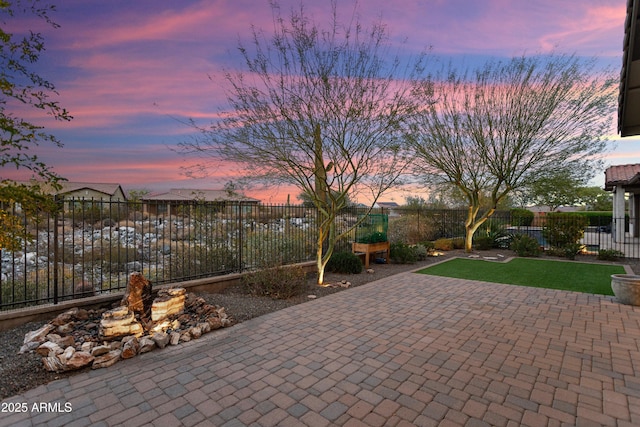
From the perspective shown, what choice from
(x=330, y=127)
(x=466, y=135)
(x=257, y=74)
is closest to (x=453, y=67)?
(x=466, y=135)

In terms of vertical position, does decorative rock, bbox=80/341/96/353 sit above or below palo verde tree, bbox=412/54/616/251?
below

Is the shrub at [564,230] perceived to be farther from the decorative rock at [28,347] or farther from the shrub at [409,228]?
the decorative rock at [28,347]

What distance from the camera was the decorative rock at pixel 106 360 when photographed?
342 centimetres

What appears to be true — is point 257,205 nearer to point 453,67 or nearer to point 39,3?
point 39,3

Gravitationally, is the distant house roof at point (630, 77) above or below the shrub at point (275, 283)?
above

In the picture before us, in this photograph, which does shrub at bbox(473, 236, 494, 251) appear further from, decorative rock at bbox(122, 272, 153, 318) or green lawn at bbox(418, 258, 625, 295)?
decorative rock at bbox(122, 272, 153, 318)

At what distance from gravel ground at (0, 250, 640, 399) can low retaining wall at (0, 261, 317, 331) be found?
0.32 feet

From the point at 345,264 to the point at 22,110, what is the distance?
22.8 feet

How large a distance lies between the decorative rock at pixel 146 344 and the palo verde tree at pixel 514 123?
Answer: 447 inches

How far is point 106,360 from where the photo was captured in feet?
11.4

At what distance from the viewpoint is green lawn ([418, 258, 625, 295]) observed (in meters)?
7.61

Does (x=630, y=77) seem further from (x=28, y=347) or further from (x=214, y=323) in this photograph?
(x=28, y=347)

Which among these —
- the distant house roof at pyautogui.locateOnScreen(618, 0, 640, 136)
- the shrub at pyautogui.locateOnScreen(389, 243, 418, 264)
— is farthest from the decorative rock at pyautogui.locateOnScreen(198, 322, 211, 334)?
the shrub at pyautogui.locateOnScreen(389, 243, 418, 264)

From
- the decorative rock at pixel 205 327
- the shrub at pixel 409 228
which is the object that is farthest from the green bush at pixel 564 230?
the decorative rock at pixel 205 327
